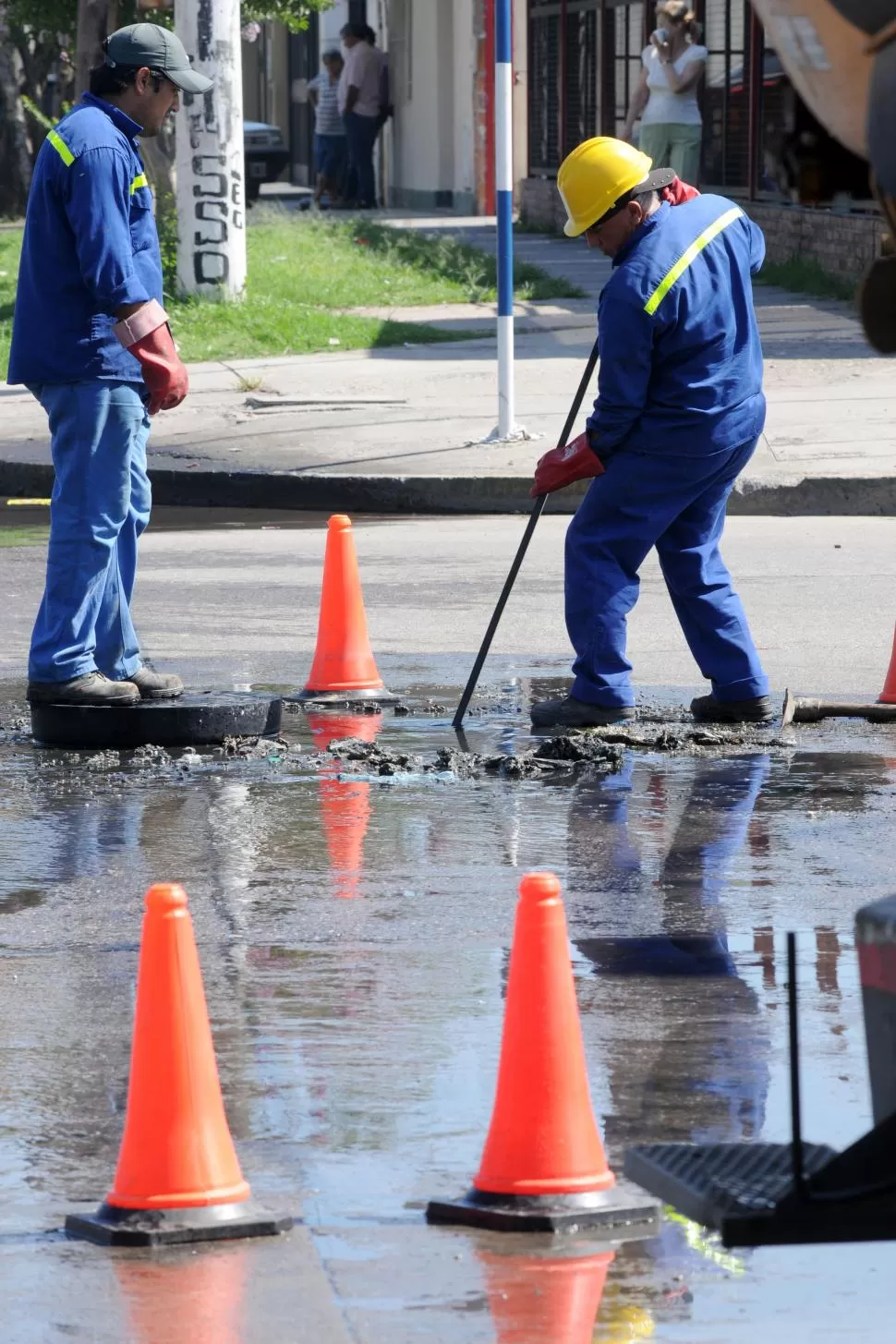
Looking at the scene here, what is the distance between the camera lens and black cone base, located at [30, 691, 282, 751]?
301 inches

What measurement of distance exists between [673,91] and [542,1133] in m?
18.6

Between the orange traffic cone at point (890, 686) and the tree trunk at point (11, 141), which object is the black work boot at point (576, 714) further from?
the tree trunk at point (11, 141)

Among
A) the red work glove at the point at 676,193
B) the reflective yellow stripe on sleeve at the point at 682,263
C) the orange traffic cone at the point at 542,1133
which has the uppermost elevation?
the red work glove at the point at 676,193

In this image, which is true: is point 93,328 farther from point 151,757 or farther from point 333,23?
point 333,23

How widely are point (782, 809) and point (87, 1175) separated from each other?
3.17 metres

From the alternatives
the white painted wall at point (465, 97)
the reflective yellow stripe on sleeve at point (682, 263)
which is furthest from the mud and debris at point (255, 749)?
the white painted wall at point (465, 97)

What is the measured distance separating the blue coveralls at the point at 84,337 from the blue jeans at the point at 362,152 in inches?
1135

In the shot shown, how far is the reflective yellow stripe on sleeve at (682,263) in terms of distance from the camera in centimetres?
731

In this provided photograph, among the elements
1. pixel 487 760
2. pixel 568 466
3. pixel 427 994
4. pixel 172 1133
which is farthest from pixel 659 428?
pixel 172 1133

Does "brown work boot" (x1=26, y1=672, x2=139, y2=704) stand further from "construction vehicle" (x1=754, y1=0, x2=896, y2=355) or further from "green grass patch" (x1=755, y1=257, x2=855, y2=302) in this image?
"green grass patch" (x1=755, y1=257, x2=855, y2=302)

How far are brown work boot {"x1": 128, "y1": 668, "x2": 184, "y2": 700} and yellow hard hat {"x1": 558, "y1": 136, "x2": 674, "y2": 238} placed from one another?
197 centimetres

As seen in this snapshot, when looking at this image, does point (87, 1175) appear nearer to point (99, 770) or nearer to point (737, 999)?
point (737, 999)

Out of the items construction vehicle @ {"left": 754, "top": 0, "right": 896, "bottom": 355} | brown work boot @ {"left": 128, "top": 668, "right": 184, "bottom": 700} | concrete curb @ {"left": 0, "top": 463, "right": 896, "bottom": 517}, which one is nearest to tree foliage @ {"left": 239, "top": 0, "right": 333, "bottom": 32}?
concrete curb @ {"left": 0, "top": 463, "right": 896, "bottom": 517}

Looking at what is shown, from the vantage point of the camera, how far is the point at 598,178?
730 centimetres
